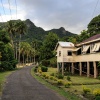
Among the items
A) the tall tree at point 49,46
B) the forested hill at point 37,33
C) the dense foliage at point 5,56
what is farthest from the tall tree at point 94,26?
the forested hill at point 37,33

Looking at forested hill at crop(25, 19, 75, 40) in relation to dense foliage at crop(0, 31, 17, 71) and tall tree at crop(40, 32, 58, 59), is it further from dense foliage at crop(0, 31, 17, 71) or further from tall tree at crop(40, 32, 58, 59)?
dense foliage at crop(0, 31, 17, 71)

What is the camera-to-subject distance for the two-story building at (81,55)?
3807 cm

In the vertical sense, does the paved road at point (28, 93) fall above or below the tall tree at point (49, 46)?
below

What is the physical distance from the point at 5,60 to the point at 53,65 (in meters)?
15.6

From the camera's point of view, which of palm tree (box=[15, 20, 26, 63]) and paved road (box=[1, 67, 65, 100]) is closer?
paved road (box=[1, 67, 65, 100])

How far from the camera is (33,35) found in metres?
174

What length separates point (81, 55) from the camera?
4284 centimetres

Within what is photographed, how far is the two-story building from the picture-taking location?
125 feet

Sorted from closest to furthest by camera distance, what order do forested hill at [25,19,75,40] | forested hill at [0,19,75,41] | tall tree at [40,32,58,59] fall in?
tall tree at [40,32,58,59] < forested hill at [0,19,75,41] < forested hill at [25,19,75,40]

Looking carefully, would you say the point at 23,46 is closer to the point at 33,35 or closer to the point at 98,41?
the point at 33,35

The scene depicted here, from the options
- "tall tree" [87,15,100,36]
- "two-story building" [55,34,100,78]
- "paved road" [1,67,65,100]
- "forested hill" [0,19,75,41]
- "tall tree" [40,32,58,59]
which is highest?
"forested hill" [0,19,75,41]

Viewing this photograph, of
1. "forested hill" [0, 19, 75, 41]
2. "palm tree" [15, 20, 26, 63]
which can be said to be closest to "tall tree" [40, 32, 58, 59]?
"palm tree" [15, 20, 26, 63]

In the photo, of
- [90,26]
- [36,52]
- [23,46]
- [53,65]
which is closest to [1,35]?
[53,65]

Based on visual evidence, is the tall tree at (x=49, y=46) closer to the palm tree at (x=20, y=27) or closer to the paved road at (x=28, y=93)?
the palm tree at (x=20, y=27)
